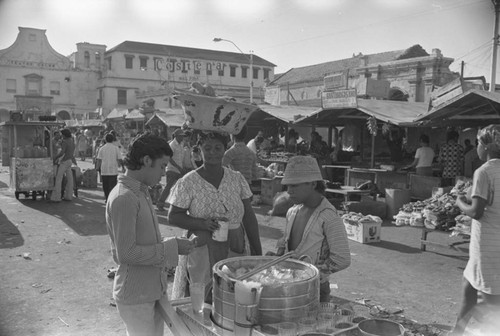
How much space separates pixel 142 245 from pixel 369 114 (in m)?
11.5

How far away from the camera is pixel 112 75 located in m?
58.0

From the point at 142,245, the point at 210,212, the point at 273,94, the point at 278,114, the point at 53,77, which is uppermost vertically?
the point at 53,77

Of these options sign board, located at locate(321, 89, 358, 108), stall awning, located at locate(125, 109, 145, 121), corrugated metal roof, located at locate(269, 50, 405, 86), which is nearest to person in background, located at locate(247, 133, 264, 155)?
sign board, located at locate(321, 89, 358, 108)

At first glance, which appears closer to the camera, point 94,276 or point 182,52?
point 94,276

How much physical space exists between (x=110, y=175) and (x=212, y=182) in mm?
8210

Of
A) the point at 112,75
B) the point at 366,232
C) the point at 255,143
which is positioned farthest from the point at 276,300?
the point at 112,75

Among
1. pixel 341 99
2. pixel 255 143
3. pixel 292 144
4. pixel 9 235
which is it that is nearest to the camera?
pixel 9 235

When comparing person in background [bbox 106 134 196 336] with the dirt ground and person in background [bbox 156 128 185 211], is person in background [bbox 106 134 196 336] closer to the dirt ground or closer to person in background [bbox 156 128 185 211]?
the dirt ground

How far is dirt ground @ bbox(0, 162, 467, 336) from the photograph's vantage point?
462 cm

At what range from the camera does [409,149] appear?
17.4 metres

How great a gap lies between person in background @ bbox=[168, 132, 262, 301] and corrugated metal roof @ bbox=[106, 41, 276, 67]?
194ft

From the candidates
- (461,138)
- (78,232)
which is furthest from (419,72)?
(78,232)

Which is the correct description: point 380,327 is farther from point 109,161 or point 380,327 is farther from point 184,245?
point 109,161

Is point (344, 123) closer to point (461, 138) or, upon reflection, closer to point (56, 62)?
point (461, 138)
